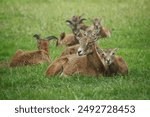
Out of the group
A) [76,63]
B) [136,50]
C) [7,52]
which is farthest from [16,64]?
[136,50]

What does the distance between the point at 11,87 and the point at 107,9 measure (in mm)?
3798

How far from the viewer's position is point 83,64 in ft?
37.1

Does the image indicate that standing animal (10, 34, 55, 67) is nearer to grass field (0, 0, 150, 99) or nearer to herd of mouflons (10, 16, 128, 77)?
grass field (0, 0, 150, 99)

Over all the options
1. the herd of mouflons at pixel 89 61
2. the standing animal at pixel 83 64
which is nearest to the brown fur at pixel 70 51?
the herd of mouflons at pixel 89 61

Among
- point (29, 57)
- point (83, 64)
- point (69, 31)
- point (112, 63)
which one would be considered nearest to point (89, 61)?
point (83, 64)

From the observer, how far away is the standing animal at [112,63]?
11.4 metres

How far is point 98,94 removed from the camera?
10.6 m

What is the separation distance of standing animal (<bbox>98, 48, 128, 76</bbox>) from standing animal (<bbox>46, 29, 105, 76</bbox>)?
0.11 meters

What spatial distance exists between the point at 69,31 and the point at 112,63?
9.94 ft

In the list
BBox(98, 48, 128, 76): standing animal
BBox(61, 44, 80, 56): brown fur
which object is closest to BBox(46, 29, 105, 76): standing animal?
BBox(98, 48, 128, 76): standing animal

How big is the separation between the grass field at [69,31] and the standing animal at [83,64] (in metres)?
0.16

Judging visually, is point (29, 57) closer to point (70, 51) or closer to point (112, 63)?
point (70, 51)

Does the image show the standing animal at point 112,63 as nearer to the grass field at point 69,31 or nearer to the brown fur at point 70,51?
the grass field at point 69,31

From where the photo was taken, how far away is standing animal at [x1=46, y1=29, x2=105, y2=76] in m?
11.2
